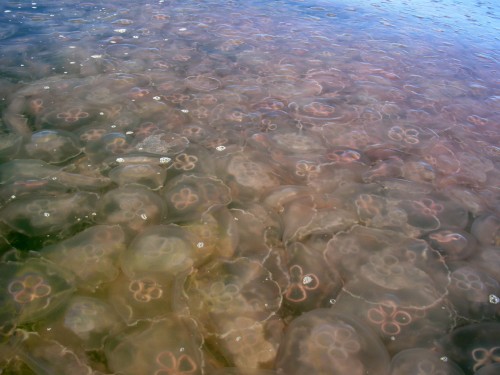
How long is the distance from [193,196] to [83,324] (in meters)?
1.32

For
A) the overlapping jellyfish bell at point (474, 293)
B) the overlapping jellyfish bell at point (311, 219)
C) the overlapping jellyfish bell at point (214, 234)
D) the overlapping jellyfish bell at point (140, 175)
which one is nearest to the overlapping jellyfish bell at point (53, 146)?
the overlapping jellyfish bell at point (140, 175)

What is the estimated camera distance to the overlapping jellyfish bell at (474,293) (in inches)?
92.5

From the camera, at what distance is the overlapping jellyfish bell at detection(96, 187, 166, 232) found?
2709 millimetres

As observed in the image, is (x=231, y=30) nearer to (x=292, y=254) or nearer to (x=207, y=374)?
(x=292, y=254)

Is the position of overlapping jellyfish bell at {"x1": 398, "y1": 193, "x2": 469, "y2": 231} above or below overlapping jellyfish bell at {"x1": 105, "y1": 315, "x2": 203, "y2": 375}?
above

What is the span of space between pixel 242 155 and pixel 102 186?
1415 millimetres

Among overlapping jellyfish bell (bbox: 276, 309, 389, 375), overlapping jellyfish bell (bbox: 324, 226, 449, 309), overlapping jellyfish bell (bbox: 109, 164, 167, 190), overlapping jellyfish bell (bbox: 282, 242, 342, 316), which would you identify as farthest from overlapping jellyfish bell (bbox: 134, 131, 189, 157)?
overlapping jellyfish bell (bbox: 276, 309, 389, 375)

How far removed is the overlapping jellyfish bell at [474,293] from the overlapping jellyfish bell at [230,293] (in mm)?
1328

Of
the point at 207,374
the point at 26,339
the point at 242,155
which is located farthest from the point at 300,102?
the point at 26,339

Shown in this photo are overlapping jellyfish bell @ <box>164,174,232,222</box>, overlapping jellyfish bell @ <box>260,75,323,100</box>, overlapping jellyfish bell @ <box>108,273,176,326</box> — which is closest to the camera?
overlapping jellyfish bell @ <box>108,273,176,326</box>

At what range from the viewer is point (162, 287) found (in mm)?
2295

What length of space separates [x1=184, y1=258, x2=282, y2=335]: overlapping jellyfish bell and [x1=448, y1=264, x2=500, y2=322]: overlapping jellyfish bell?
1328mm

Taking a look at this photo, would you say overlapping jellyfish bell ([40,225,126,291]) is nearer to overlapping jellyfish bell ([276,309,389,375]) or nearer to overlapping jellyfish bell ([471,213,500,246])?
overlapping jellyfish bell ([276,309,389,375])

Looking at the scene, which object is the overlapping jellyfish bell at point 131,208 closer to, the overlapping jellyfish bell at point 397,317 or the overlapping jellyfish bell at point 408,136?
the overlapping jellyfish bell at point 397,317
